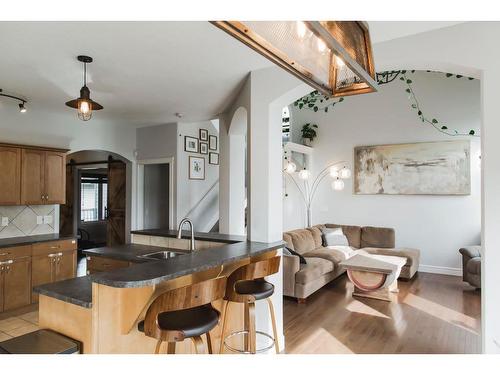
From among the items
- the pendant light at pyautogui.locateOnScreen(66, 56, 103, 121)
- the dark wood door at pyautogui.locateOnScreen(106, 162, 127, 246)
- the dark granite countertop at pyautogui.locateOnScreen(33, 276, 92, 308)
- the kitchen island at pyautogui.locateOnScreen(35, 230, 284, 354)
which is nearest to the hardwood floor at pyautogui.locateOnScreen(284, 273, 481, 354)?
the kitchen island at pyautogui.locateOnScreen(35, 230, 284, 354)

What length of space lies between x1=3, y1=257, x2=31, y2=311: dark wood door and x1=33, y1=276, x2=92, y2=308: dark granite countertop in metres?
2.63

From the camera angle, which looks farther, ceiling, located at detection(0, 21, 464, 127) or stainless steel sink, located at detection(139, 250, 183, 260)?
stainless steel sink, located at detection(139, 250, 183, 260)

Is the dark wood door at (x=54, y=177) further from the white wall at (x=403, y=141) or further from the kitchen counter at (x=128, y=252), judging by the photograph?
the white wall at (x=403, y=141)

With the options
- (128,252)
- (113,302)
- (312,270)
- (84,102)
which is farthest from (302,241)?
(113,302)

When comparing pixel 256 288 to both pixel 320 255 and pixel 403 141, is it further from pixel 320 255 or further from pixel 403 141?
pixel 403 141

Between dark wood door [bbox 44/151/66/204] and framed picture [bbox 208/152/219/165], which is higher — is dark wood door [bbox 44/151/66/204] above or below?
below

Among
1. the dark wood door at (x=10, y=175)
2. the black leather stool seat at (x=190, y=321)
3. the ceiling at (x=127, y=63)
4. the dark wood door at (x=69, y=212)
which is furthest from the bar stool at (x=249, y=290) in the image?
the dark wood door at (x=69, y=212)

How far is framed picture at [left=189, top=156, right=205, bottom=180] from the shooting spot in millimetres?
6199

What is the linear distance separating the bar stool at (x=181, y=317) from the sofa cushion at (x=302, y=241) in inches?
145

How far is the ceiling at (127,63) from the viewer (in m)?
2.49

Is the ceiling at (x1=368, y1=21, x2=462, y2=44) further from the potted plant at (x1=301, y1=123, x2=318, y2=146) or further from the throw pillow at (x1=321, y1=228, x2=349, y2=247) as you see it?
the potted plant at (x1=301, y1=123, x2=318, y2=146)
